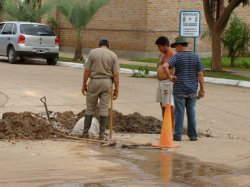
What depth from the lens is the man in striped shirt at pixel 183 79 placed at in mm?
11508

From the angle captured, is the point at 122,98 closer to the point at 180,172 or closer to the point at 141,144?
the point at 141,144

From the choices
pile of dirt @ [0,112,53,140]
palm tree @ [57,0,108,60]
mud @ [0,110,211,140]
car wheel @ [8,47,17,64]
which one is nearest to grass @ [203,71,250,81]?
palm tree @ [57,0,108,60]

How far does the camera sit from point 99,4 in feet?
100

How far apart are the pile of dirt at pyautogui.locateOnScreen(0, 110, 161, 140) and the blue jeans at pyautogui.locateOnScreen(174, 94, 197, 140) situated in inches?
40.0

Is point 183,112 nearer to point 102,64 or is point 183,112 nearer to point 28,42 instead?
point 102,64

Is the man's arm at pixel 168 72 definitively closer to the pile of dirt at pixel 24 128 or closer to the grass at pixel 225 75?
the pile of dirt at pixel 24 128

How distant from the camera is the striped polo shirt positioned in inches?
453

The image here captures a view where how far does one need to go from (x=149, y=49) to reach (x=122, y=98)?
16.7 m

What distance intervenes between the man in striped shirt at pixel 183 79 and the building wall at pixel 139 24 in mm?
21919

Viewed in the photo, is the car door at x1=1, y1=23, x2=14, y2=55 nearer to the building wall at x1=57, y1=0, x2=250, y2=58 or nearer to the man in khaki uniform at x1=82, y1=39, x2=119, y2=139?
the building wall at x1=57, y1=0, x2=250, y2=58

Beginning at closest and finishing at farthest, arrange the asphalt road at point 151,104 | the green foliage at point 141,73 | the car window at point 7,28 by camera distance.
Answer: the asphalt road at point 151,104 < the green foliage at point 141,73 < the car window at point 7,28

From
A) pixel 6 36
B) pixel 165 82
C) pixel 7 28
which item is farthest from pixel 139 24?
pixel 165 82

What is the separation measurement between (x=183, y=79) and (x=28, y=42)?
17.4 meters

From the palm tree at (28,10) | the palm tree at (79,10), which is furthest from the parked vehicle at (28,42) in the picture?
the palm tree at (28,10)
